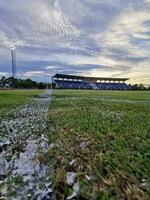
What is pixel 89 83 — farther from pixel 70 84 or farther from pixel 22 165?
pixel 22 165

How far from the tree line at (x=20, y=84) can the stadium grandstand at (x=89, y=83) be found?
739 centimetres

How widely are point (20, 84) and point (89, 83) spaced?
36.8 meters

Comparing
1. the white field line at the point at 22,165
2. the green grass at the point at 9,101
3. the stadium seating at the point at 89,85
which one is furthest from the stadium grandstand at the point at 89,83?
the white field line at the point at 22,165

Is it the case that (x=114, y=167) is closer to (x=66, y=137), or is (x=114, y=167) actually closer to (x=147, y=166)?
(x=147, y=166)

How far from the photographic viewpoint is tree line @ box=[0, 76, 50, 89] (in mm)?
143363

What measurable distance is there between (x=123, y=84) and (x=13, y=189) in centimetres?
16201

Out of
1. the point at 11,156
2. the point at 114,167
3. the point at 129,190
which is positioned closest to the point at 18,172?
the point at 11,156

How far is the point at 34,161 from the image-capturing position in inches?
211

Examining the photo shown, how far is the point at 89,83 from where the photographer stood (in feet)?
526

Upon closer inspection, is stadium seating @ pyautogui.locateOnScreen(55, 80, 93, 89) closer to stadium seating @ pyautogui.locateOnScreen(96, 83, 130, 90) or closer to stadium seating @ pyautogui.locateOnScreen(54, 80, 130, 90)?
stadium seating @ pyautogui.locateOnScreen(54, 80, 130, 90)

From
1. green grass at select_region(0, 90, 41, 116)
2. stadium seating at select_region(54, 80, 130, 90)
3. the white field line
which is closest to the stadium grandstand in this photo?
stadium seating at select_region(54, 80, 130, 90)

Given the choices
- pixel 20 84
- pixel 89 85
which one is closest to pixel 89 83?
pixel 89 85

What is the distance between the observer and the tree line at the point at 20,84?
143363 millimetres

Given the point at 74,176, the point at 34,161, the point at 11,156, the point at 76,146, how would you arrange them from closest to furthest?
the point at 74,176
the point at 34,161
the point at 11,156
the point at 76,146
